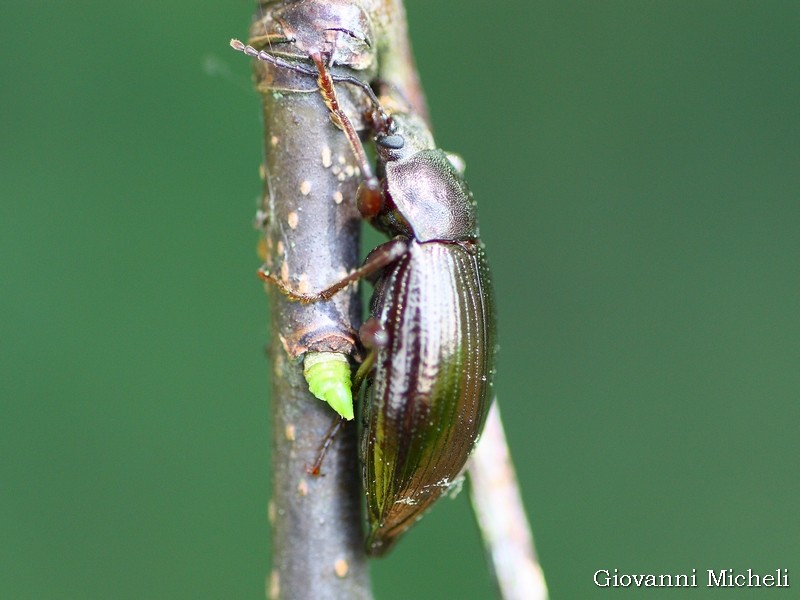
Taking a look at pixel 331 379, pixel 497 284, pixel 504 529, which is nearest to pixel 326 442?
pixel 331 379

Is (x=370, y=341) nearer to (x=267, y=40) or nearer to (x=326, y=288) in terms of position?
(x=326, y=288)

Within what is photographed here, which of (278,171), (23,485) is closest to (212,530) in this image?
(23,485)

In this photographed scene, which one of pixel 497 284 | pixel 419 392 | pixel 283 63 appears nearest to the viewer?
pixel 283 63

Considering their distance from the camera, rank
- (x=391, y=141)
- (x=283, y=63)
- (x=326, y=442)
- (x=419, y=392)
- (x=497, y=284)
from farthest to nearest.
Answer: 1. (x=497, y=284)
2. (x=391, y=141)
3. (x=419, y=392)
4. (x=326, y=442)
5. (x=283, y=63)

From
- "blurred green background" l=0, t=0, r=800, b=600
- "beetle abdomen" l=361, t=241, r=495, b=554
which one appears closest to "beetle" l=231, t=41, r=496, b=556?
"beetle abdomen" l=361, t=241, r=495, b=554

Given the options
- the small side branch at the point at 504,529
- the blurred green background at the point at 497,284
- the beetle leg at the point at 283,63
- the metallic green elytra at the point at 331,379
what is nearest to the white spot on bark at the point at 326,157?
the beetle leg at the point at 283,63

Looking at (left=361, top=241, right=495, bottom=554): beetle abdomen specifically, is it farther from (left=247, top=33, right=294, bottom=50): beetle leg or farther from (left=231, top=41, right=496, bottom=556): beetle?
(left=247, top=33, right=294, bottom=50): beetle leg
